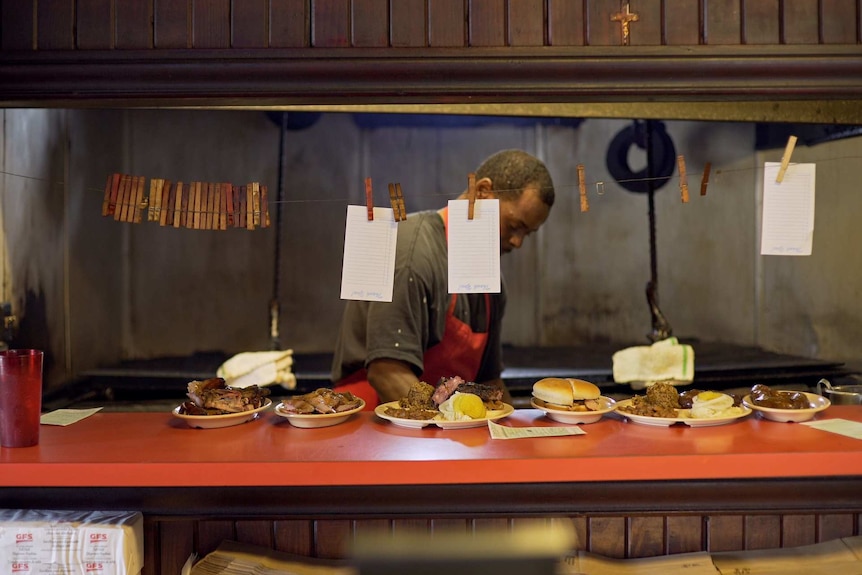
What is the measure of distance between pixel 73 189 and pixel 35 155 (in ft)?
Answer: 1.04

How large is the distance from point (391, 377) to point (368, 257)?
1.99ft

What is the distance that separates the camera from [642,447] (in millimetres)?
1662

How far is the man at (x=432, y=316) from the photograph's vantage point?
8.36 ft

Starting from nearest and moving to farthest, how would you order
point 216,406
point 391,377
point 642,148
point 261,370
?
1. point 216,406
2. point 391,377
3. point 261,370
4. point 642,148

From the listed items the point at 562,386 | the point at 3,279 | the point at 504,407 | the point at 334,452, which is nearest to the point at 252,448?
the point at 334,452

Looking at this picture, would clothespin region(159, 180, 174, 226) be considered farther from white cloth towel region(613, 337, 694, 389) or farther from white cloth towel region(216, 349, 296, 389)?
white cloth towel region(613, 337, 694, 389)

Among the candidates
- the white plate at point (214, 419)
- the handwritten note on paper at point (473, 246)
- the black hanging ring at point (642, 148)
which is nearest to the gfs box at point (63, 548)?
the white plate at point (214, 419)

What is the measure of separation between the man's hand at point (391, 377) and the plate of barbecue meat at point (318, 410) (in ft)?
1.69

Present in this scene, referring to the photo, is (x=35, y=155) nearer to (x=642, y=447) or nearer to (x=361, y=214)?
(x=361, y=214)

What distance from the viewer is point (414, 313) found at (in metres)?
2.63

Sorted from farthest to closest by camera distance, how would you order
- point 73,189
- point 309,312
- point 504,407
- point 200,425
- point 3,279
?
1. point 309,312
2. point 73,189
3. point 3,279
4. point 504,407
5. point 200,425

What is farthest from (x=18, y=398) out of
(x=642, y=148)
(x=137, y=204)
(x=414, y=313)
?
(x=642, y=148)

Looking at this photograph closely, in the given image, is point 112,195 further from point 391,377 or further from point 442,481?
point 442,481

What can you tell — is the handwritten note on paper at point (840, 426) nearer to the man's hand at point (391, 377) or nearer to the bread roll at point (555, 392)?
the bread roll at point (555, 392)
